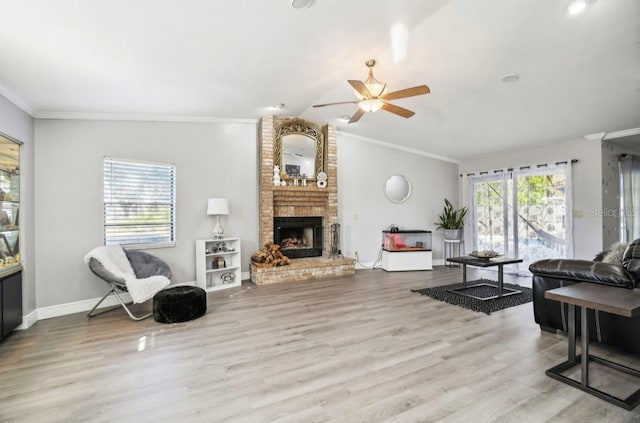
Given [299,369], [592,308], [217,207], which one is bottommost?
[299,369]

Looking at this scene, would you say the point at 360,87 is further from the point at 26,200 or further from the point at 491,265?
the point at 26,200

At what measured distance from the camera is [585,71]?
11.4 ft

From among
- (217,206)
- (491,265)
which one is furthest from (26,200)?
(491,265)

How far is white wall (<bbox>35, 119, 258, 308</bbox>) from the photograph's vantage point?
3891 mm

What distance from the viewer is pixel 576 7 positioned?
2559 millimetres

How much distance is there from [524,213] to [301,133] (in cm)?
479

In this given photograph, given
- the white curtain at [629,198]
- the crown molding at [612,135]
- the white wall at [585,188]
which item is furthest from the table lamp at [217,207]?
the white curtain at [629,198]

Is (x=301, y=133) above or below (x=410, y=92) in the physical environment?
above

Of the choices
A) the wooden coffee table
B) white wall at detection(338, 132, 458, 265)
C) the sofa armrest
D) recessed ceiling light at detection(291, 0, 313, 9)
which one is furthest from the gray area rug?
recessed ceiling light at detection(291, 0, 313, 9)

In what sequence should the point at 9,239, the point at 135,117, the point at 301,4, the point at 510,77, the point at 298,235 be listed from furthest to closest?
the point at 298,235 → the point at 135,117 → the point at 510,77 → the point at 9,239 → the point at 301,4

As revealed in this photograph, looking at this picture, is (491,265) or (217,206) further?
(217,206)

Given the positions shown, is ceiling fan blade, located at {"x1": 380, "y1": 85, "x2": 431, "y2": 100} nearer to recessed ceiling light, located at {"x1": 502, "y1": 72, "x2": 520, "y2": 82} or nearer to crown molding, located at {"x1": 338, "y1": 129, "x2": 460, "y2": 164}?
recessed ceiling light, located at {"x1": 502, "y1": 72, "x2": 520, "y2": 82}

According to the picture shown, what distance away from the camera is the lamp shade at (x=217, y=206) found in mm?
5043

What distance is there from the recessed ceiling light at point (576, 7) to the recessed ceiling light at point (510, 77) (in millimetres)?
1055
